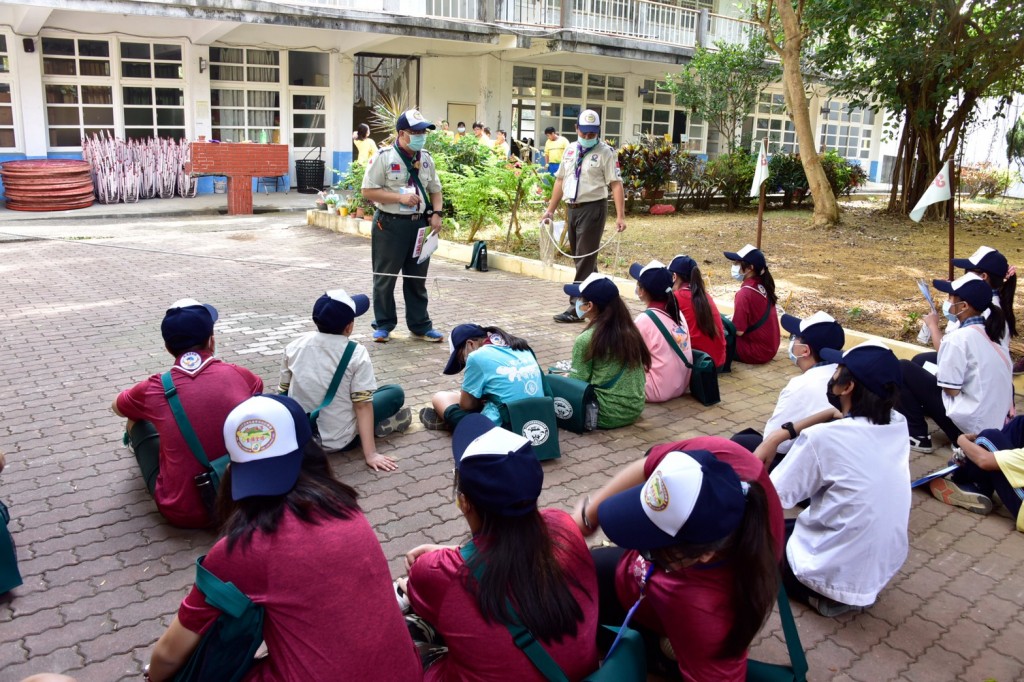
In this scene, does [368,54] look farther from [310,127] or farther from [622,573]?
[622,573]


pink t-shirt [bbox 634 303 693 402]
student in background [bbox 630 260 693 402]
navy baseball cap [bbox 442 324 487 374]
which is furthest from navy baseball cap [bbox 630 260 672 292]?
navy baseball cap [bbox 442 324 487 374]

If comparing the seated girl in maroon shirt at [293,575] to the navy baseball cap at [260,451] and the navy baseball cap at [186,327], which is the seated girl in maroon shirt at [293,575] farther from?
the navy baseball cap at [186,327]

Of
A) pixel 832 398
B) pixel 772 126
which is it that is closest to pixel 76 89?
pixel 832 398

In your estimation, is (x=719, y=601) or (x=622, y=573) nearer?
(x=719, y=601)

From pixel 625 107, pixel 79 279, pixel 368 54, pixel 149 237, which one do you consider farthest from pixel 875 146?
pixel 79 279

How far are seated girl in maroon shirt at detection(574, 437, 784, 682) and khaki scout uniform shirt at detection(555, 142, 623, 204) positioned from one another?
217 inches

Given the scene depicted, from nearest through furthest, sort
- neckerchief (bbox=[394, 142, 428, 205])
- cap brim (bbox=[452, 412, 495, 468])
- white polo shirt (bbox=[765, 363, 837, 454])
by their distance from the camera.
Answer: cap brim (bbox=[452, 412, 495, 468])
white polo shirt (bbox=[765, 363, 837, 454])
neckerchief (bbox=[394, 142, 428, 205])

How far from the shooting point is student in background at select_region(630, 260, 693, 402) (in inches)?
205

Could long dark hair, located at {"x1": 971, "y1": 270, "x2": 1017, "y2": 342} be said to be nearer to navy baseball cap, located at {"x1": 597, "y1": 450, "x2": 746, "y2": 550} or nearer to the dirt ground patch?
the dirt ground patch

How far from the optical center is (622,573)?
108 inches

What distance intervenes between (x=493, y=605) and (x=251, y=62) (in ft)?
56.3

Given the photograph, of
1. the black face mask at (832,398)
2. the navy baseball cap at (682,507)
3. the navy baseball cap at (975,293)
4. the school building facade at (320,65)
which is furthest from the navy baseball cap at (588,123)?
the school building facade at (320,65)

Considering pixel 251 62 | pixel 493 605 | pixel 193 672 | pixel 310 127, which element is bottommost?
pixel 193 672

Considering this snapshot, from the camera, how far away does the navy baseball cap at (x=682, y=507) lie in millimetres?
2182
